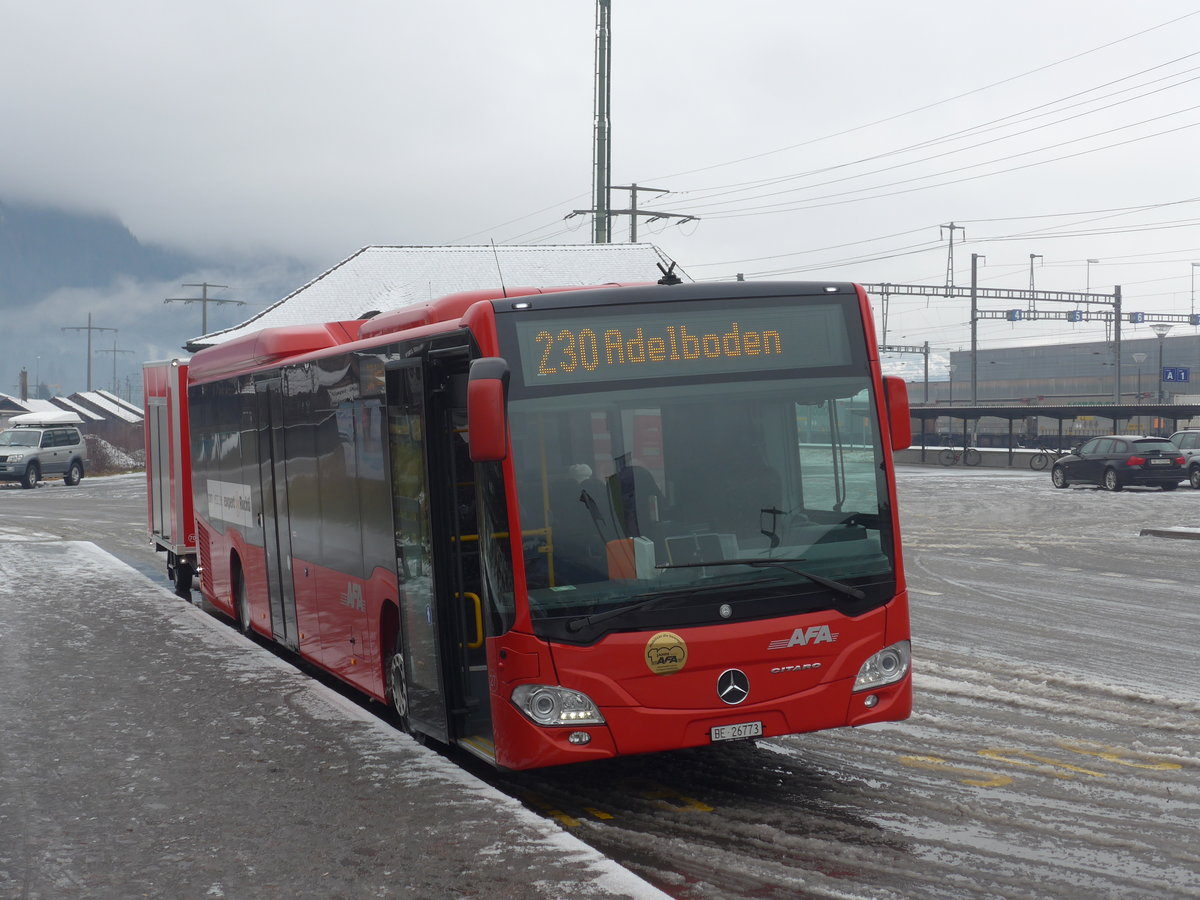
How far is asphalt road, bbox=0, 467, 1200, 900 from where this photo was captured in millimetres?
5688

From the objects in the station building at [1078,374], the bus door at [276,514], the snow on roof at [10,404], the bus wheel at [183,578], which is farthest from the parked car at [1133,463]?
the snow on roof at [10,404]

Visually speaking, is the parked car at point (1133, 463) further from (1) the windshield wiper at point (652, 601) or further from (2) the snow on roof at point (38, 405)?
(2) the snow on roof at point (38, 405)

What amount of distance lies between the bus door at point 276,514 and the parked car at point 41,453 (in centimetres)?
3848

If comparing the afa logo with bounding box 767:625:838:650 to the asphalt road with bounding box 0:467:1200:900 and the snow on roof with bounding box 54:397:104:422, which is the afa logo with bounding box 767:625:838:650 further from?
the snow on roof with bounding box 54:397:104:422

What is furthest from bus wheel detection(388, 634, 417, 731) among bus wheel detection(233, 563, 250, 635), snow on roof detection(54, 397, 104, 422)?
snow on roof detection(54, 397, 104, 422)

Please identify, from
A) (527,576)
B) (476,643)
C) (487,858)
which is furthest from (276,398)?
(487,858)

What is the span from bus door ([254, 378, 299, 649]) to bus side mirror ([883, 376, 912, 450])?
562 centimetres

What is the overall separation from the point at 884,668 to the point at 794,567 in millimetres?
749

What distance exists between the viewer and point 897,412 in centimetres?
709

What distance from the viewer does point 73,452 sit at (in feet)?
163

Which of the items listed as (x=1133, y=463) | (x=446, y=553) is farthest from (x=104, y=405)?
(x=446, y=553)

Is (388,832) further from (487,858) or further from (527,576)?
(527,576)

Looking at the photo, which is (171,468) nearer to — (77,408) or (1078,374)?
(77,408)

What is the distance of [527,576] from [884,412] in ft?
6.75
